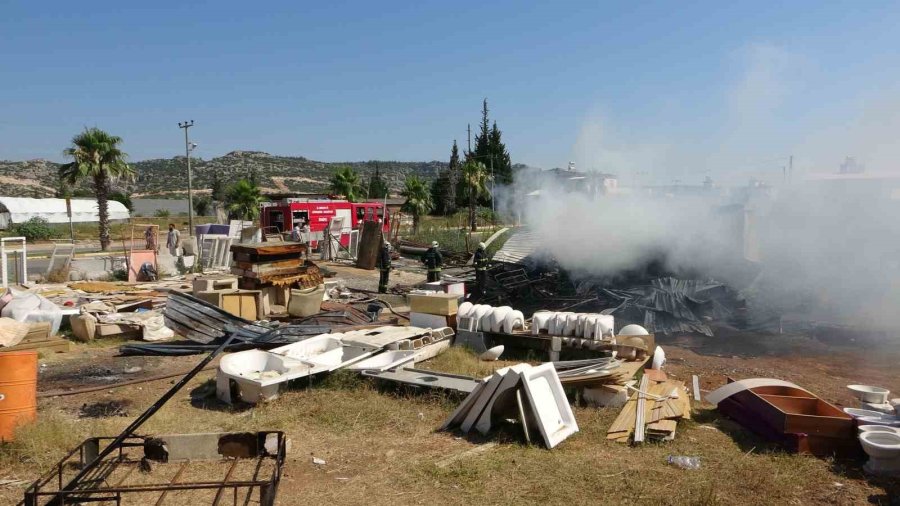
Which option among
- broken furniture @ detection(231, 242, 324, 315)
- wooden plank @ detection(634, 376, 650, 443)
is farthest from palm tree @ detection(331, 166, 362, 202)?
wooden plank @ detection(634, 376, 650, 443)

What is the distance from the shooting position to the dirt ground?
183 inches

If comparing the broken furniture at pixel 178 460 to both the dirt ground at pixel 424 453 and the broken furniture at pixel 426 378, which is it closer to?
the dirt ground at pixel 424 453

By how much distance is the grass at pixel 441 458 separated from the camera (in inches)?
183

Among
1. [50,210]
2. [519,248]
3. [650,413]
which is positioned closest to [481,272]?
[519,248]

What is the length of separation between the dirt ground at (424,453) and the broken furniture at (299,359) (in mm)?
198

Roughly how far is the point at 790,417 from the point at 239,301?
941 cm

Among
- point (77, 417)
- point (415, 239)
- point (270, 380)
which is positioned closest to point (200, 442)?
point (270, 380)

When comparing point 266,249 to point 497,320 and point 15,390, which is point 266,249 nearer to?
point 497,320

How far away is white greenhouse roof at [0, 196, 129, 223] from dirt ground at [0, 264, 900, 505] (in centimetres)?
3768

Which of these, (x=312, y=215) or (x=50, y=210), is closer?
(x=312, y=215)

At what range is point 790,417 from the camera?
18.5ft

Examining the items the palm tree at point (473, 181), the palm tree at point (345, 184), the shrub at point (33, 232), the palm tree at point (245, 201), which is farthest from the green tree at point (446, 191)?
the shrub at point (33, 232)

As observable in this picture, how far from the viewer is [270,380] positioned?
6773mm

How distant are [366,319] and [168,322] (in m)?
3.72
